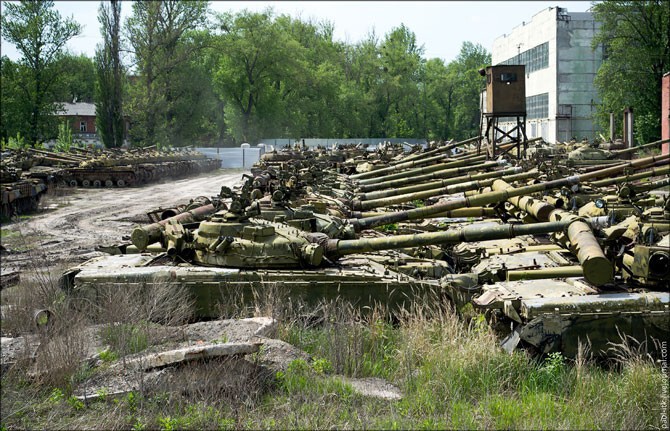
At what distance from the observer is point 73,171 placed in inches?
1447

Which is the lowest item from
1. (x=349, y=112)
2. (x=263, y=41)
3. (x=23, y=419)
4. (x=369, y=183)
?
(x=23, y=419)

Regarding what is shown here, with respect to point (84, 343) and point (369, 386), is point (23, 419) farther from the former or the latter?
point (369, 386)

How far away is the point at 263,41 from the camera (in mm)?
64375

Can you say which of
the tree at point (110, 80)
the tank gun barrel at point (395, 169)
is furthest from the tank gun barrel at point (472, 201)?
the tree at point (110, 80)

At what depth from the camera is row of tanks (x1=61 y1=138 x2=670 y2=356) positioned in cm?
799

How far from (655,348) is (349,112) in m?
63.6

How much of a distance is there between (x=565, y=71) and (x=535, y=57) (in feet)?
13.7

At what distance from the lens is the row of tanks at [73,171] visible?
26.2 metres

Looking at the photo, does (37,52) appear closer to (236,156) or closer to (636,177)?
(236,156)

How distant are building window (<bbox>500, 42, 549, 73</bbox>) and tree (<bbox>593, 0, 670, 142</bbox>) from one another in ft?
18.5

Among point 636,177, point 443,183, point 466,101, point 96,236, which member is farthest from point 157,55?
point 636,177

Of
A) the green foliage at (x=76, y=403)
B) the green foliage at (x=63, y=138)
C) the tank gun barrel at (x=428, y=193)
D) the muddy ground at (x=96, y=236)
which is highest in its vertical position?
the green foliage at (x=63, y=138)

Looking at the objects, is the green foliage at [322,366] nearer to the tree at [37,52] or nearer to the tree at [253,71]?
the tree at [37,52]

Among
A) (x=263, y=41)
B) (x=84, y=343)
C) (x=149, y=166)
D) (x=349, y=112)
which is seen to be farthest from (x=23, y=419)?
(x=349, y=112)
